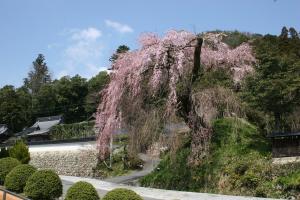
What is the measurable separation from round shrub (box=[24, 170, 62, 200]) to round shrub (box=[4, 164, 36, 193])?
6.16ft

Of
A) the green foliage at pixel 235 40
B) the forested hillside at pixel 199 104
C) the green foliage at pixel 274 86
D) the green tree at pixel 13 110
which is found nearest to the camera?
the green foliage at pixel 274 86

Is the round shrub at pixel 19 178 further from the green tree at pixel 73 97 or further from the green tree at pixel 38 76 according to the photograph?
the green tree at pixel 38 76

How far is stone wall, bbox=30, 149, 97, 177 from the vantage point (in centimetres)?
2894

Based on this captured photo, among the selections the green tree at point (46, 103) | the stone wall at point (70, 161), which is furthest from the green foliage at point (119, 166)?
the green tree at point (46, 103)

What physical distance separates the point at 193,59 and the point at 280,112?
389 centimetres

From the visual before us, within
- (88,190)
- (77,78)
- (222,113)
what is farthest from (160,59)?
(77,78)

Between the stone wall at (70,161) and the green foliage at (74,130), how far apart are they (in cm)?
246

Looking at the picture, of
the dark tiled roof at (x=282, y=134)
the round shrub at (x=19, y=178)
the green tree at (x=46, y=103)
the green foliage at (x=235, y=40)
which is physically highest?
the green foliage at (x=235, y=40)

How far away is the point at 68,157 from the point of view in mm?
31328

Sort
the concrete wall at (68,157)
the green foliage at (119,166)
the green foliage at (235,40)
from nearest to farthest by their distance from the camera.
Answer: the green foliage at (119,166) < the concrete wall at (68,157) < the green foliage at (235,40)

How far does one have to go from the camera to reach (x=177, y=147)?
55.7ft

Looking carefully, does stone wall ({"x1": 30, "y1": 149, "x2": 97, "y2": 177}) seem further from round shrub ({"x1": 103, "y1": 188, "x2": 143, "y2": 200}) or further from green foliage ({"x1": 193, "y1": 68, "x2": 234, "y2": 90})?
round shrub ({"x1": 103, "y1": 188, "x2": 143, "y2": 200})

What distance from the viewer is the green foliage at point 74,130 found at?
34438 mm

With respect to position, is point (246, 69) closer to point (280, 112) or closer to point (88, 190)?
point (280, 112)
